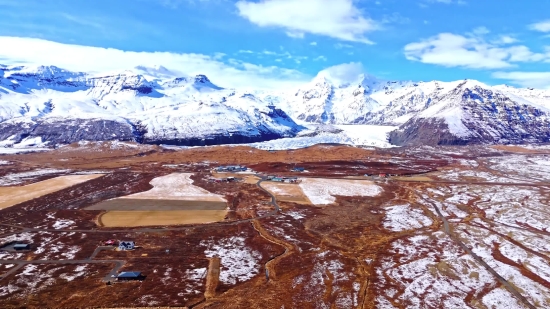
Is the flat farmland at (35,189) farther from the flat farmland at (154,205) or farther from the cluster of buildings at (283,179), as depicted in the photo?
the cluster of buildings at (283,179)

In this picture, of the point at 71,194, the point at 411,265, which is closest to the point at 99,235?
the point at 71,194

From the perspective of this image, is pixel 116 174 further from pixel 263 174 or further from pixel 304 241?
pixel 304 241

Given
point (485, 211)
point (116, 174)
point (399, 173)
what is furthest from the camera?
point (399, 173)

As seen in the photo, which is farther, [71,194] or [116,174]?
[116,174]

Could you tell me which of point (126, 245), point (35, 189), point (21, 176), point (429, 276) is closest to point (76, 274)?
point (126, 245)

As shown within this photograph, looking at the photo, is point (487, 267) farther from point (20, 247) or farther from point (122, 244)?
point (20, 247)

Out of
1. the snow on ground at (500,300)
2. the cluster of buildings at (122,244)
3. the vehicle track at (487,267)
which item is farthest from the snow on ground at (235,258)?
the vehicle track at (487,267)
